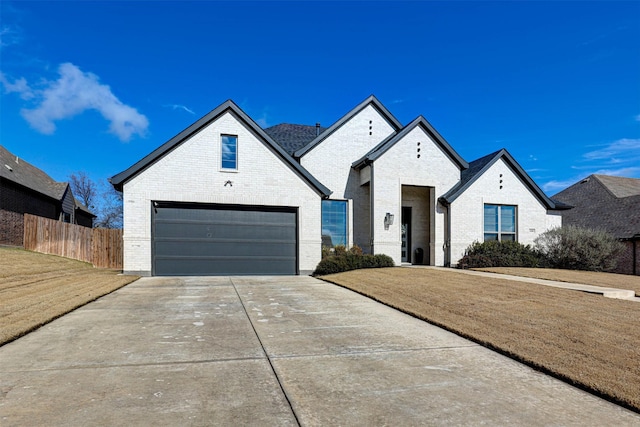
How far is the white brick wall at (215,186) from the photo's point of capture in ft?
44.2

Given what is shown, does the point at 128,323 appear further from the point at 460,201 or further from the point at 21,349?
the point at 460,201

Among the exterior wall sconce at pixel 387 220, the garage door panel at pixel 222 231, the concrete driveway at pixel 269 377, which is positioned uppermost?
the exterior wall sconce at pixel 387 220

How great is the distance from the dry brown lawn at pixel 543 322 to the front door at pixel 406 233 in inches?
278

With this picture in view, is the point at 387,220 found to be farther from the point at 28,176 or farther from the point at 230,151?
the point at 28,176

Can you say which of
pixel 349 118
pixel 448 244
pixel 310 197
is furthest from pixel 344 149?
pixel 448 244

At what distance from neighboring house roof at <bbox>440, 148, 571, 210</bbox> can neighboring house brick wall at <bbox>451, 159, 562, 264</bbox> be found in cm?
18

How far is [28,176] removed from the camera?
→ 1000 inches

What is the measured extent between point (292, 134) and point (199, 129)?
250 inches

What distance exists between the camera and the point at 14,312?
6547mm

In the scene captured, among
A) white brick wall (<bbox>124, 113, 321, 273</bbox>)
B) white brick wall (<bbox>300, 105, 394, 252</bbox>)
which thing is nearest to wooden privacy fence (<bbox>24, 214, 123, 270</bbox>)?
white brick wall (<bbox>124, 113, 321, 273</bbox>)

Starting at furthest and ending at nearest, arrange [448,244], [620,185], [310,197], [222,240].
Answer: [620,185] → [448,244] → [310,197] → [222,240]

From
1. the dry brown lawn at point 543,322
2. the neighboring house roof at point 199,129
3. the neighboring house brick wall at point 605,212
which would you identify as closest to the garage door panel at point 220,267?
the neighboring house roof at point 199,129

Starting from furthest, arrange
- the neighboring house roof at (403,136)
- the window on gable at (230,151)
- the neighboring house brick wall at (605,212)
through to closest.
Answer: the neighboring house brick wall at (605,212) < the neighboring house roof at (403,136) < the window on gable at (230,151)

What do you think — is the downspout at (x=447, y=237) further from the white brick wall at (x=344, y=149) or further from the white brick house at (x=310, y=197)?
the white brick wall at (x=344, y=149)
